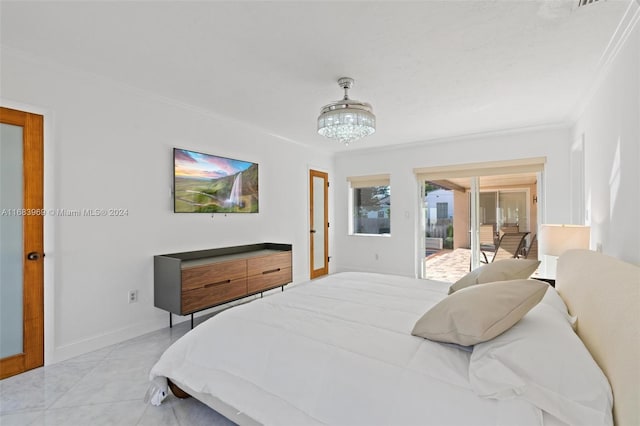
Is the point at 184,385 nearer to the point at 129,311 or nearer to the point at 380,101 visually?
the point at 129,311

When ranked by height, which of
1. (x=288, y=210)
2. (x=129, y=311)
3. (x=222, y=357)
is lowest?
(x=129, y=311)

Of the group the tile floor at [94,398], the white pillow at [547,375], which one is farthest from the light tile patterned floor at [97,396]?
the white pillow at [547,375]

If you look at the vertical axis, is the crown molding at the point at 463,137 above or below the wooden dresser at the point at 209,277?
above

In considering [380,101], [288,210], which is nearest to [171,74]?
[380,101]

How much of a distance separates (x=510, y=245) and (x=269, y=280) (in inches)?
141

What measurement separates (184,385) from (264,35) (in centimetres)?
218

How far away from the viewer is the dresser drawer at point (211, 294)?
2876 mm

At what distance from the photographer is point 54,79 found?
2496 mm

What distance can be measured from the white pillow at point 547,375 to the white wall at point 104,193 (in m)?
3.00

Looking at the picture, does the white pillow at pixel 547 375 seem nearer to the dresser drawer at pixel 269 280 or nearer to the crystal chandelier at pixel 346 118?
the crystal chandelier at pixel 346 118

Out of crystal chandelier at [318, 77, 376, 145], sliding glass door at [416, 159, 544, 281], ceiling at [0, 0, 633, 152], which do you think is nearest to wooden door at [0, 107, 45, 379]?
ceiling at [0, 0, 633, 152]

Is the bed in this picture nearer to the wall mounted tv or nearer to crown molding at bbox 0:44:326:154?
the wall mounted tv

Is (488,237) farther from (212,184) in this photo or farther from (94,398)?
(94,398)

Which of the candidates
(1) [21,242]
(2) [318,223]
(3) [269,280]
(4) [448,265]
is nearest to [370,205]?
(2) [318,223]
